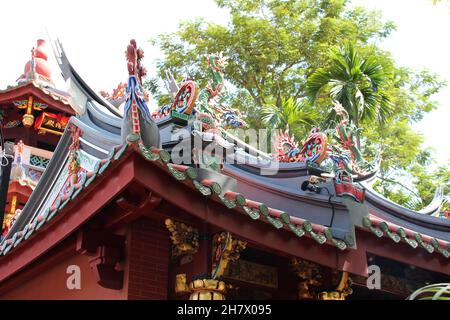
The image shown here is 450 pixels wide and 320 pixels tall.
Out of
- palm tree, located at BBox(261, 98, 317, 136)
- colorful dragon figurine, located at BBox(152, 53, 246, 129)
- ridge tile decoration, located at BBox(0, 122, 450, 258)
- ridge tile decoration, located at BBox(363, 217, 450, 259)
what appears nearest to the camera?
ridge tile decoration, located at BBox(0, 122, 450, 258)

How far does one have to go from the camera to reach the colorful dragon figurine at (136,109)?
530 cm

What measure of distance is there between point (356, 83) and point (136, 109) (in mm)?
10913

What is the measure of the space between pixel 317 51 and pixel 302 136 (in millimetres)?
3037

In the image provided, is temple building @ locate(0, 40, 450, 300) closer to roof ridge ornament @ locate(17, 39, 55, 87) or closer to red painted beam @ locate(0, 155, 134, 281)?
red painted beam @ locate(0, 155, 134, 281)

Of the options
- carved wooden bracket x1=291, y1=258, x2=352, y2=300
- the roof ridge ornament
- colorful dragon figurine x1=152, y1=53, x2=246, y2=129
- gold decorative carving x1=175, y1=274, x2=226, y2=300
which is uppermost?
the roof ridge ornament

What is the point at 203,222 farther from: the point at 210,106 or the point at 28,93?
the point at 28,93

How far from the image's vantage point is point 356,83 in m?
15.4

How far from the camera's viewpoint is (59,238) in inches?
218

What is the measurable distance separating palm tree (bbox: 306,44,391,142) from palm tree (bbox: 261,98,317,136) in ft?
4.64

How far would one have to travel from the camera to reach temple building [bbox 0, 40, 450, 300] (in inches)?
196

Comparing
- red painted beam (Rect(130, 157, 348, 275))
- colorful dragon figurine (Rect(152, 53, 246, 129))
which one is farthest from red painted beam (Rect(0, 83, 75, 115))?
red painted beam (Rect(130, 157, 348, 275))

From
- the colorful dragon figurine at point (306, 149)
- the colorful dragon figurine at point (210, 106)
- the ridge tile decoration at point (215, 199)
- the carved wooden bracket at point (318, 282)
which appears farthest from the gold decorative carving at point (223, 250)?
the colorful dragon figurine at point (306, 149)

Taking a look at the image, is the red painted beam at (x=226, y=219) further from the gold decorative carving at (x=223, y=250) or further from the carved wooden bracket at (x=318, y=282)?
the carved wooden bracket at (x=318, y=282)
